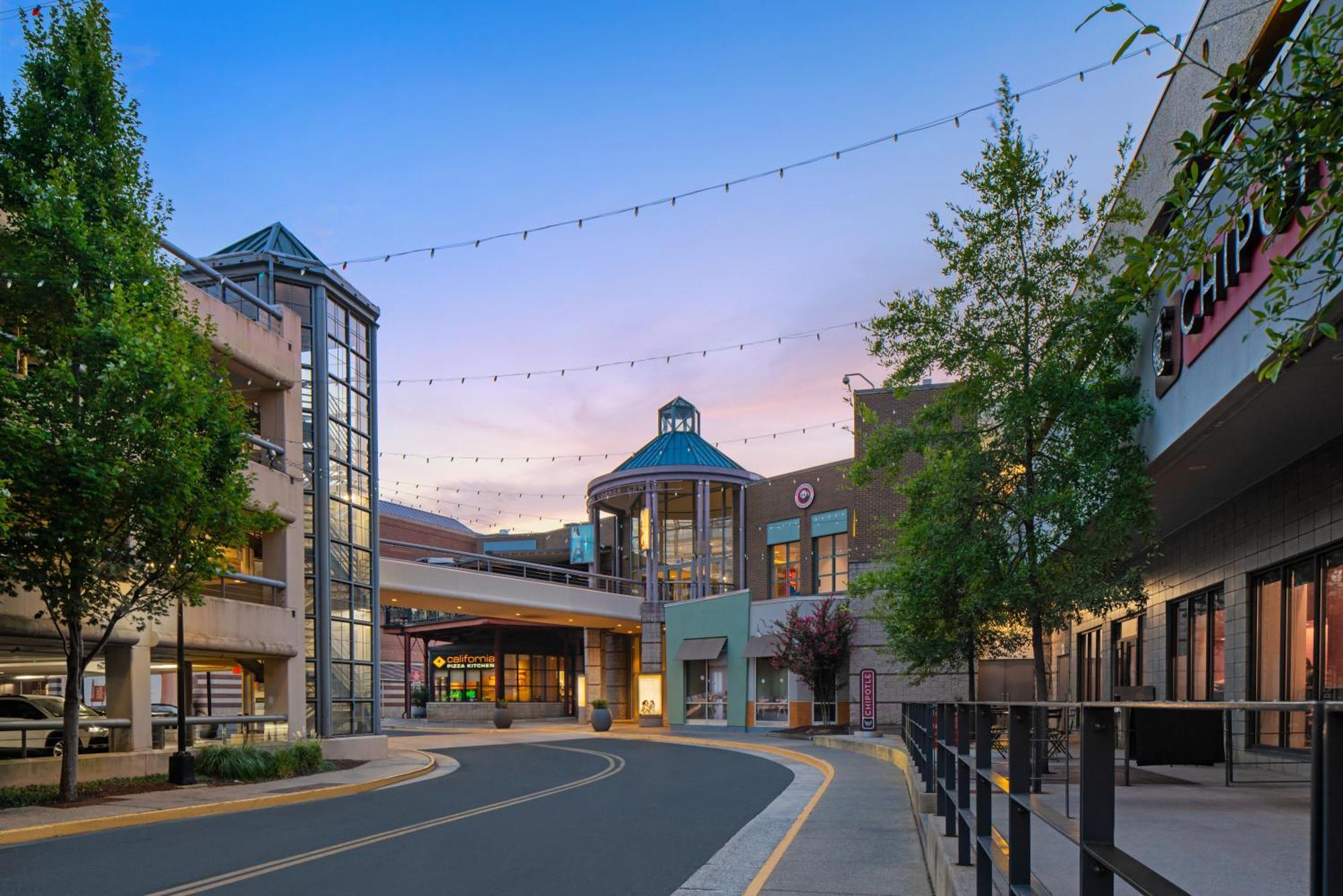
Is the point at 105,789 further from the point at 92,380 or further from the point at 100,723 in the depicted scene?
the point at 92,380

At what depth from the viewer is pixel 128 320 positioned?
1706cm

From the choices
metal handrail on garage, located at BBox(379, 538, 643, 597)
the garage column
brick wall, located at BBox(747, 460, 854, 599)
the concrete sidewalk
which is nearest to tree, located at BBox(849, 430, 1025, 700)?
the concrete sidewalk

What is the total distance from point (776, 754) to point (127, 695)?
15729 mm

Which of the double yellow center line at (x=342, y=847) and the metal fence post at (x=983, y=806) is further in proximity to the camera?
the double yellow center line at (x=342, y=847)

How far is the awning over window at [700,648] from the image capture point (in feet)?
149

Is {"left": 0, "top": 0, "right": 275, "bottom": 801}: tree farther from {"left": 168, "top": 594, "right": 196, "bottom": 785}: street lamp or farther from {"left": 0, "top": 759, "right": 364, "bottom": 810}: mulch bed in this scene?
{"left": 168, "top": 594, "right": 196, "bottom": 785}: street lamp

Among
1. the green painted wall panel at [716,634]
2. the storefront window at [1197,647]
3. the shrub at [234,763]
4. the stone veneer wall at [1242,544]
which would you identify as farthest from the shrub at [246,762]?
the green painted wall panel at [716,634]

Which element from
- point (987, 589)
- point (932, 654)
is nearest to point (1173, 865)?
point (987, 589)

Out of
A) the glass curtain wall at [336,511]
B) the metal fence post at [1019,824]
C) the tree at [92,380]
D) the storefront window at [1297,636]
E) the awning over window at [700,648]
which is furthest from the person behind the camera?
the awning over window at [700,648]

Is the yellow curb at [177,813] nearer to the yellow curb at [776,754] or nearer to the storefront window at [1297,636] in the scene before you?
the yellow curb at [776,754]

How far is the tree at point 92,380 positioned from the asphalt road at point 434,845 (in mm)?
4347

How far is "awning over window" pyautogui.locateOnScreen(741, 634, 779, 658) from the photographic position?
42.1 metres

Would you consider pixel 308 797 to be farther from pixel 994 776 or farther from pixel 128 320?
pixel 994 776

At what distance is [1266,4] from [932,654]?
14.7 m
